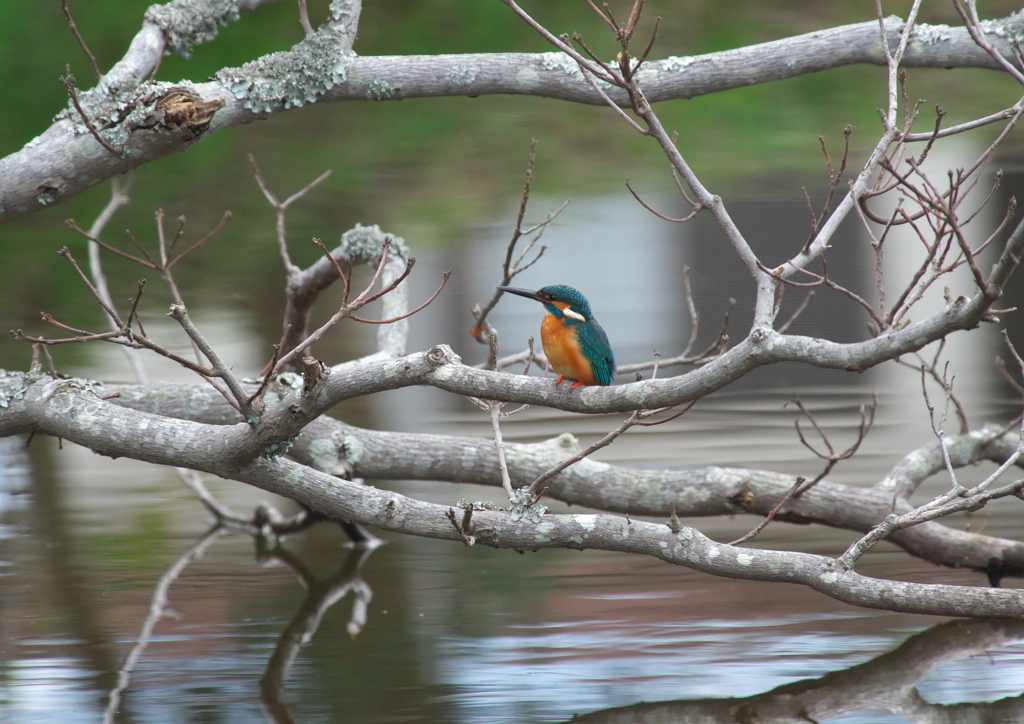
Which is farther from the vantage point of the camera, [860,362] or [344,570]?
[344,570]

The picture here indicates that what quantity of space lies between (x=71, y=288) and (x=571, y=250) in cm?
377

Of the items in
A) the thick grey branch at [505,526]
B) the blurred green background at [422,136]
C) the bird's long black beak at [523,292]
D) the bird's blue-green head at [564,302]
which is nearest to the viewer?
the thick grey branch at [505,526]

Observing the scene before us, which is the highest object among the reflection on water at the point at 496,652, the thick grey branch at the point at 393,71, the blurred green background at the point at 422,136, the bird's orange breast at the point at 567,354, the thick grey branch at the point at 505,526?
the blurred green background at the point at 422,136

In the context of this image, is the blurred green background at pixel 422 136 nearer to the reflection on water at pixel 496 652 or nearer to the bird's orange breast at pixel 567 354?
the reflection on water at pixel 496 652

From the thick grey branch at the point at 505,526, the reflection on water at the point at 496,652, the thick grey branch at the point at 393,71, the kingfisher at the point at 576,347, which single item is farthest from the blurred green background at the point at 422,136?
the kingfisher at the point at 576,347

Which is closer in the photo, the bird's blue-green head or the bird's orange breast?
the bird's orange breast

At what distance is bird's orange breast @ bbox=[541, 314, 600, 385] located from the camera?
277 cm

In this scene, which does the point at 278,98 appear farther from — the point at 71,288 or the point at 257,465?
the point at 71,288

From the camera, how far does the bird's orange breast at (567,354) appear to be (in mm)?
2766

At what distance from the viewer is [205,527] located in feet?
15.0

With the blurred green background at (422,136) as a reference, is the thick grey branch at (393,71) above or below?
below

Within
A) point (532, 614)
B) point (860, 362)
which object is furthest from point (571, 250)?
point (860, 362)

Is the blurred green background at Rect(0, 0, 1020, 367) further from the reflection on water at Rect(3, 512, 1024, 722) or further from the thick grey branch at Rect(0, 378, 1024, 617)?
the thick grey branch at Rect(0, 378, 1024, 617)

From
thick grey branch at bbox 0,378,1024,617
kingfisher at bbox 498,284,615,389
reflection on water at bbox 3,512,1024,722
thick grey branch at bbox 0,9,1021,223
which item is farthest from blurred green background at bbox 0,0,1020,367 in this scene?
kingfisher at bbox 498,284,615,389
